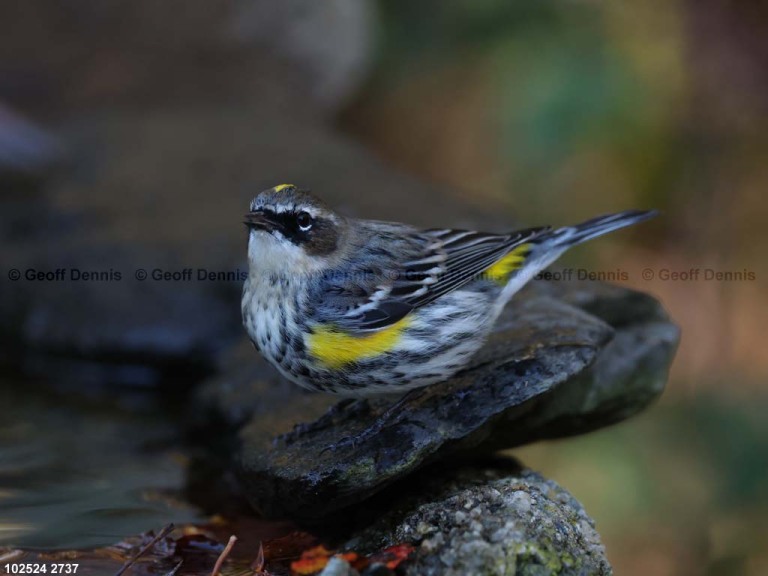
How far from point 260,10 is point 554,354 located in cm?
557

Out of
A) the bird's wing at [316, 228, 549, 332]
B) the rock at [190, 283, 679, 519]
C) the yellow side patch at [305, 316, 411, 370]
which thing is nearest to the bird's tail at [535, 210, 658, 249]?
the bird's wing at [316, 228, 549, 332]

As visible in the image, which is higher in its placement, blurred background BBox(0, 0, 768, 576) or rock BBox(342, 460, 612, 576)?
blurred background BBox(0, 0, 768, 576)

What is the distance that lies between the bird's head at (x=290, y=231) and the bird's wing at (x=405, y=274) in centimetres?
12

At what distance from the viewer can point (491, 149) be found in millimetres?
9000

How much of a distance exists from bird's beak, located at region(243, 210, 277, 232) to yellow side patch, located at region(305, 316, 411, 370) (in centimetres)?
42

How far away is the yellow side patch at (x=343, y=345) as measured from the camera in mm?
3365

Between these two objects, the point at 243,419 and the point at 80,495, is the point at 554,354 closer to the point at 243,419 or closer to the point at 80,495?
the point at 243,419

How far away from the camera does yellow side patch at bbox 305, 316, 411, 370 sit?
337 centimetres

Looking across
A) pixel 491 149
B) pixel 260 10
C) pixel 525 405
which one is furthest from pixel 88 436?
pixel 491 149

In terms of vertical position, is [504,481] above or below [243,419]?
below

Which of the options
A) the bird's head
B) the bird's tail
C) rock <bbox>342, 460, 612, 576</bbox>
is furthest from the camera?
the bird's tail
